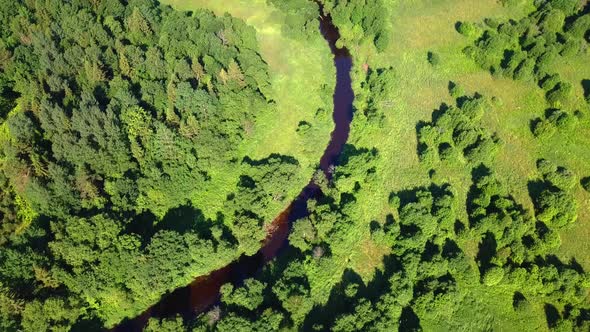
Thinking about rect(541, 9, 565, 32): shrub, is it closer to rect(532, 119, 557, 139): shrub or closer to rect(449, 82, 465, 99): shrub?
rect(449, 82, 465, 99): shrub

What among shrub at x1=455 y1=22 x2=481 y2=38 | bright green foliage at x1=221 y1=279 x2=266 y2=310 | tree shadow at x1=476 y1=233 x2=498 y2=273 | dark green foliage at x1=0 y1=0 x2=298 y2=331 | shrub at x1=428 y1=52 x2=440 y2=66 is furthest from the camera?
shrub at x1=455 y1=22 x2=481 y2=38

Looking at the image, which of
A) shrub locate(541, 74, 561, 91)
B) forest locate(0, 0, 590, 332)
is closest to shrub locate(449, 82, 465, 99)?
forest locate(0, 0, 590, 332)

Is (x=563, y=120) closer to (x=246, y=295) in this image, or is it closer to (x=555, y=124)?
(x=555, y=124)

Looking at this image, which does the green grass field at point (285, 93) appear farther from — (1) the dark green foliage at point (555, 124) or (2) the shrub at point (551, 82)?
(2) the shrub at point (551, 82)

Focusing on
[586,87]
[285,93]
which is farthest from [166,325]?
[586,87]

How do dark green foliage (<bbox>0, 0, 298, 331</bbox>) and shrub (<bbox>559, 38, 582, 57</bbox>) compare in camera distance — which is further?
shrub (<bbox>559, 38, 582, 57</bbox>)

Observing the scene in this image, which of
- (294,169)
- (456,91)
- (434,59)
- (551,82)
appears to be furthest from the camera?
(434,59)
